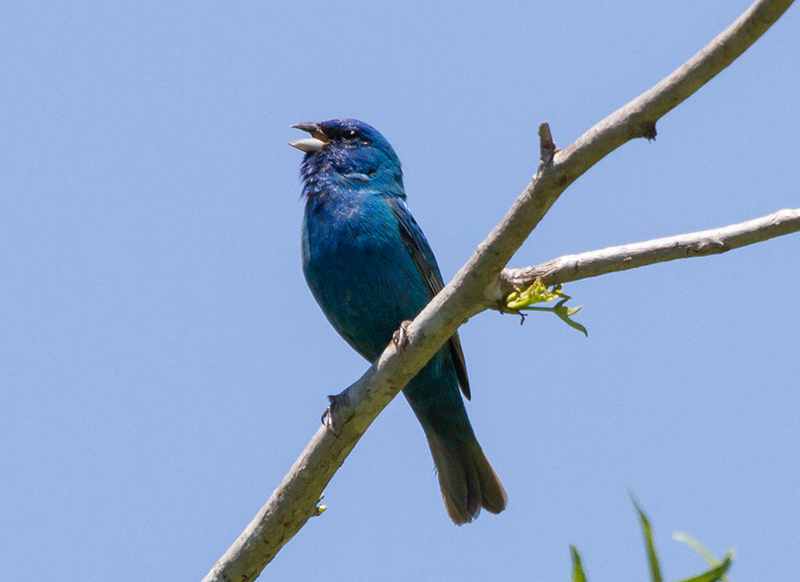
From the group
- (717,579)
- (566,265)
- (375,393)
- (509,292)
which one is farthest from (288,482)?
(717,579)

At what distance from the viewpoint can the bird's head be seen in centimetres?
843

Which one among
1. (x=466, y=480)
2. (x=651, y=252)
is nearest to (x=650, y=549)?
(x=651, y=252)

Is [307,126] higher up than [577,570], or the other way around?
[307,126]

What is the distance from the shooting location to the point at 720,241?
4770mm

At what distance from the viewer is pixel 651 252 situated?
195 inches

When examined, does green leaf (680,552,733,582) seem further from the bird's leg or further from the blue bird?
the blue bird

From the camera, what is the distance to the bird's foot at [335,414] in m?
5.74

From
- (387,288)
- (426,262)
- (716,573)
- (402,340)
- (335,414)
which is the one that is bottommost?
(716,573)

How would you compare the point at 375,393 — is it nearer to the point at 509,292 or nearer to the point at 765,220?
the point at 509,292

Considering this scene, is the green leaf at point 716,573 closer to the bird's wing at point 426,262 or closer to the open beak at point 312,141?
the bird's wing at point 426,262

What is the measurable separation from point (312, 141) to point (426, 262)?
1955 millimetres

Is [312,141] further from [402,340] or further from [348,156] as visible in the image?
[402,340]

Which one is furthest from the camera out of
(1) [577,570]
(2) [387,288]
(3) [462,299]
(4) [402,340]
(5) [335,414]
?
(2) [387,288]

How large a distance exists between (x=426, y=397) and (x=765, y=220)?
3664mm
